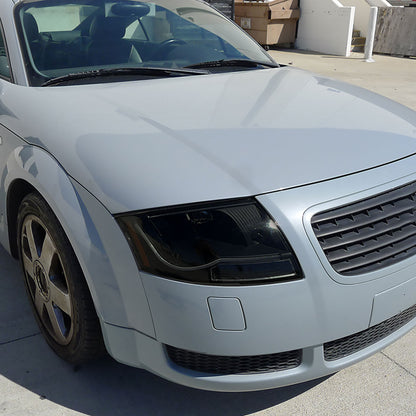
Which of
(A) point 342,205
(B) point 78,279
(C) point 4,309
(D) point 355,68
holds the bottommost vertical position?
(D) point 355,68

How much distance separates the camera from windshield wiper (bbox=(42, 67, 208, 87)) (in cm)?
269

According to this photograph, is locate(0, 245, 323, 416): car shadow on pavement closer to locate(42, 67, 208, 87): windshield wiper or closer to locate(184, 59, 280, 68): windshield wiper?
locate(42, 67, 208, 87): windshield wiper

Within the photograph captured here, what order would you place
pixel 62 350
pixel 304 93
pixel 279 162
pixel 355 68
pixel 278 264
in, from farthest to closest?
pixel 355 68 → pixel 304 93 → pixel 62 350 → pixel 279 162 → pixel 278 264

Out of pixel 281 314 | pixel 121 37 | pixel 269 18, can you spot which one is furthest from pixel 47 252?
pixel 269 18

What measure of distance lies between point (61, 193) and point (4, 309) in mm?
1157

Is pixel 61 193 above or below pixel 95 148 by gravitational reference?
below

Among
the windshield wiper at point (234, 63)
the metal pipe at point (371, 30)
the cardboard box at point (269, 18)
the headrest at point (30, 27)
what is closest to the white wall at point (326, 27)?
the cardboard box at point (269, 18)

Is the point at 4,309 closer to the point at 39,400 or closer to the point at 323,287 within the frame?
the point at 39,400

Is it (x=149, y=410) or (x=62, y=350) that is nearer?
(x=149, y=410)

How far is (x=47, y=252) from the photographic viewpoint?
2232 mm

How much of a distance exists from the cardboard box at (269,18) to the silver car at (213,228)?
1262 centimetres

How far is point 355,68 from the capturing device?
1210cm

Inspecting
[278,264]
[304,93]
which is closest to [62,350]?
[278,264]

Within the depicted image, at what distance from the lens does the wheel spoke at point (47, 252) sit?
2.18 meters
